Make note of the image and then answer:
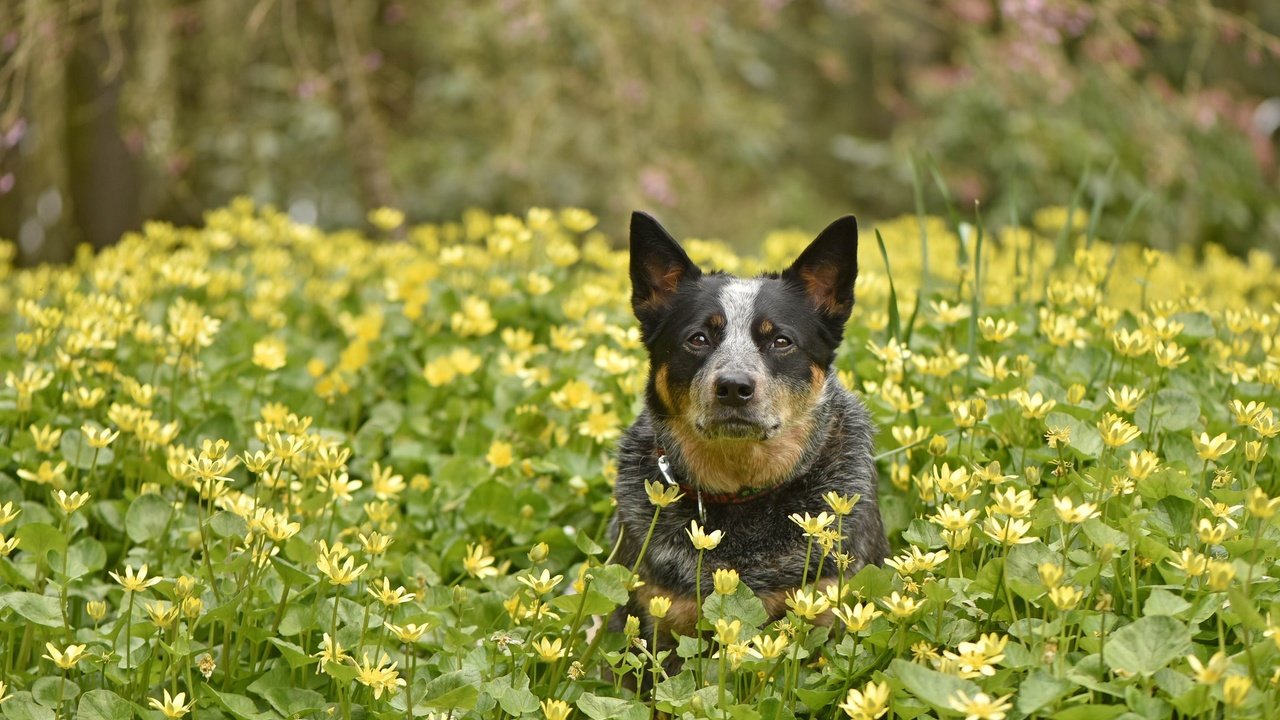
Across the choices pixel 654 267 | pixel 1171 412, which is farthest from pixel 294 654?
pixel 1171 412

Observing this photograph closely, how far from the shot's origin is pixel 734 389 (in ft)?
10.9

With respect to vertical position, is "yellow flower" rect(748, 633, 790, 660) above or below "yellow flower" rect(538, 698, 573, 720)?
above

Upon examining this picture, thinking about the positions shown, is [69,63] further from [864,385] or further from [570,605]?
[570,605]

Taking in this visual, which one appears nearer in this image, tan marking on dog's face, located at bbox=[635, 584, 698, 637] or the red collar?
tan marking on dog's face, located at bbox=[635, 584, 698, 637]

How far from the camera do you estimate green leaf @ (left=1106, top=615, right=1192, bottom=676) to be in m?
2.36

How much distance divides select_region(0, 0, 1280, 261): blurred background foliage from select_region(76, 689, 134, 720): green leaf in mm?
3748

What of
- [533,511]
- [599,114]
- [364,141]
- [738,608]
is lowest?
[599,114]

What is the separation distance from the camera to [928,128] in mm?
12031

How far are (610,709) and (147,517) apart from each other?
64.2 inches

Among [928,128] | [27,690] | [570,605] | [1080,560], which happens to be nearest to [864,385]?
[1080,560]

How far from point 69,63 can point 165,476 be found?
578 cm

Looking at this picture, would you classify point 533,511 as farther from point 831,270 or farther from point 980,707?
point 980,707

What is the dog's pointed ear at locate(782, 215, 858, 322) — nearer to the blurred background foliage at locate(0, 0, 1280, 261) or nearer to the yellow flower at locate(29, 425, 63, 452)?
the yellow flower at locate(29, 425, 63, 452)

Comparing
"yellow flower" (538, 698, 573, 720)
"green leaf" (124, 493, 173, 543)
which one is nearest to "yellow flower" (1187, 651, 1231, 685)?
"yellow flower" (538, 698, 573, 720)
